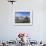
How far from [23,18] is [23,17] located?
0.13ft

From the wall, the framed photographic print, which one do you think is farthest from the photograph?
the wall

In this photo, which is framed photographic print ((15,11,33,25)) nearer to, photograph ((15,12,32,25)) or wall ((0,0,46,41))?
photograph ((15,12,32,25))

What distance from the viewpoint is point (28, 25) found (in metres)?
4.90

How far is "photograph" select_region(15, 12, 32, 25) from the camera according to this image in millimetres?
Answer: 4895

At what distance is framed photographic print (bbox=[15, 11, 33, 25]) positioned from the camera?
16.0 feet

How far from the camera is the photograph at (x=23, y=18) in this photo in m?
4.89

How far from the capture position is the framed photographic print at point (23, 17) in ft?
16.0

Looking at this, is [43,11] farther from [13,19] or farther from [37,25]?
[13,19]

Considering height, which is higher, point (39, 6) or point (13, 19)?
point (39, 6)

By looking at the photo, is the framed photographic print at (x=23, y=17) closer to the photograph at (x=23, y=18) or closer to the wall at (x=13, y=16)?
the photograph at (x=23, y=18)

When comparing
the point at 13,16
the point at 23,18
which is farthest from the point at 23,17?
the point at 13,16

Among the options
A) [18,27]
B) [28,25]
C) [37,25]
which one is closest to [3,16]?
[18,27]

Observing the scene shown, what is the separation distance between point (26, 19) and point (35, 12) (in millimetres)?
449

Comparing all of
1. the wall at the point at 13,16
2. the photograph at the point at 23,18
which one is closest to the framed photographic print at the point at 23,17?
the photograph at the point at 23,18
